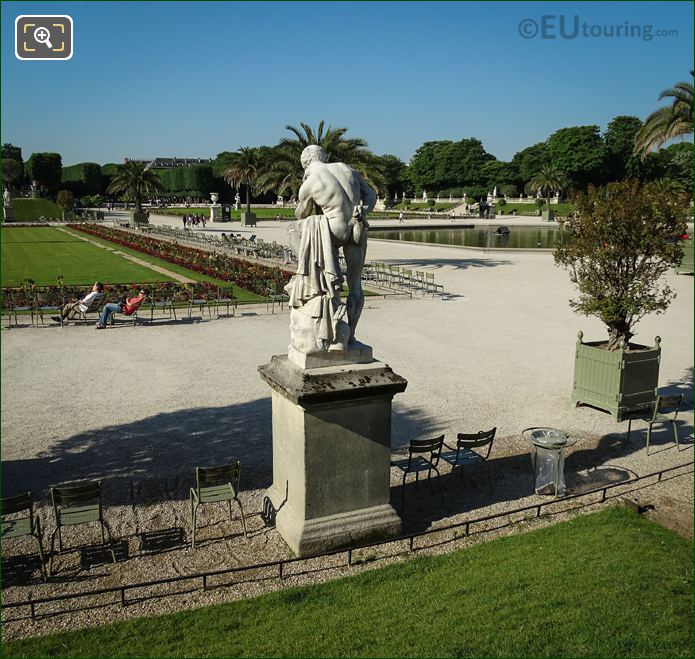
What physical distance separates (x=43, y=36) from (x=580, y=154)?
91313 mm

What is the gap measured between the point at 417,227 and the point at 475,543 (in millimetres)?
58297

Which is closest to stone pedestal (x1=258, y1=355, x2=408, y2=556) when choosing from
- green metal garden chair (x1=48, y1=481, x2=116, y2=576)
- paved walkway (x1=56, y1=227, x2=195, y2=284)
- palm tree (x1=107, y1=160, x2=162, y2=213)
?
green metal garden chair (x1=48, y1=481, x2=116, y2=576)

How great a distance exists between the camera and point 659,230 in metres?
10.5

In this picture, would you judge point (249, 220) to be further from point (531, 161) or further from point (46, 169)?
point (531, 161)

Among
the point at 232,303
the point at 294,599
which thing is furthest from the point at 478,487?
the point at 232,303

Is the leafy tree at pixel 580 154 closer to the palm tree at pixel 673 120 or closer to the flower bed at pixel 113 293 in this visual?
the palm tree at pixel 673 120

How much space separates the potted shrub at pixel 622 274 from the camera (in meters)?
10.5

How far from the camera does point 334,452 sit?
655cm

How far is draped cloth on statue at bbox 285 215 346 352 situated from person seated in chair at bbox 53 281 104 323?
40.8 feet

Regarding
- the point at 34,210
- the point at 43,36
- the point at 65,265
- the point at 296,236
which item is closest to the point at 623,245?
the point at 296,236

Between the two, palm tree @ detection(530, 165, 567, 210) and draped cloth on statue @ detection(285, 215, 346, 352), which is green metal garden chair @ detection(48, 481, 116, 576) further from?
palm tree @ detection(530, 165, 567, 210)

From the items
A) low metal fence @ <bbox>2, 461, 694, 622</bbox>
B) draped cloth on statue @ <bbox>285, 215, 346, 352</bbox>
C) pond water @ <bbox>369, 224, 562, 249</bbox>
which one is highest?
draped cloth on statue @ <bbox>285, 215, 346, 352</bbox>

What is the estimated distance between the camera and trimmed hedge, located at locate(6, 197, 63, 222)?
254 feet

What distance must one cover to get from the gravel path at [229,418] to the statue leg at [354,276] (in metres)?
2.39
